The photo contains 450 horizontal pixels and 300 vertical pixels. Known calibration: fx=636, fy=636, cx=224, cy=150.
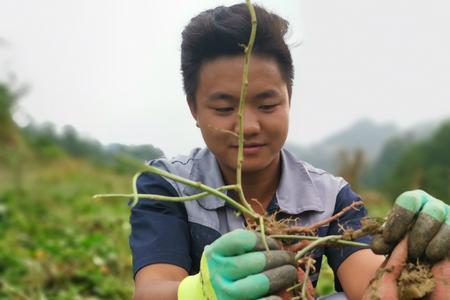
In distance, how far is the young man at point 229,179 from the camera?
1.65 metres

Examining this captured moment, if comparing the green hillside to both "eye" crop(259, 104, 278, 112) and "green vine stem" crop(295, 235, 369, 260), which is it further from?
"green vine stem" crop(295, 235, 369, 260)

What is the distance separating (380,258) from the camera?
5.72 feet

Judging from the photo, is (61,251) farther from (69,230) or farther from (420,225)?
(420,225)

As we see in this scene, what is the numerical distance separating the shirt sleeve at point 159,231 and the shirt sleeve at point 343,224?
426 millimetres

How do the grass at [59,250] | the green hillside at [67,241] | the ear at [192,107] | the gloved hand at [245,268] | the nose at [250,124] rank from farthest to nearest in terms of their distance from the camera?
1. the grass at [59,250]
2. the green hillside at [67,241]
3. the ear at [192,107]
4. the nose at [250,124]
5. the gloved hand at [245,268]

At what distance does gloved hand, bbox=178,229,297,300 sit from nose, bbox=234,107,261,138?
332 millimetres

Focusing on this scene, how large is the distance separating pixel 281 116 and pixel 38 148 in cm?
1562

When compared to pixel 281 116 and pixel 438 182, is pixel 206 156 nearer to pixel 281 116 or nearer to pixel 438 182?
pixel 281 116

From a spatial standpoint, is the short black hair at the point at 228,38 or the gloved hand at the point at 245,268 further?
the short black hair at the point at 228,38

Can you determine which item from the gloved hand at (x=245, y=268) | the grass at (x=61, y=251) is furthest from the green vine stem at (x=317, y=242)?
the grass at (x=61, y=251)

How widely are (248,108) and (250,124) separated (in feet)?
0.15

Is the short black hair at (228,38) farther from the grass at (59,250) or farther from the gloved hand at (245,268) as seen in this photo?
the grass at (59,250)

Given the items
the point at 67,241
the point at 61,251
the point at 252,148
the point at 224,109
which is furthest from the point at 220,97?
the point at 67,241

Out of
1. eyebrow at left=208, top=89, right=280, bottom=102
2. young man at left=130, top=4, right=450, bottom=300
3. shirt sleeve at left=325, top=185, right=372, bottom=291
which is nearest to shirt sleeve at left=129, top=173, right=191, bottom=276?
young man at left=130, top=4, right=450, bottom=300
